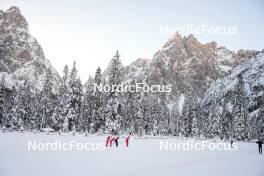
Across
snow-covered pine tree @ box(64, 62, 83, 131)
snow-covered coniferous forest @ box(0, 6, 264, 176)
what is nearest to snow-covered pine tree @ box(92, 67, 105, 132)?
snow-covered coniferous forest @ box(0, 6, 264, 176)

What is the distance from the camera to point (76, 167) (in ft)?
59.1

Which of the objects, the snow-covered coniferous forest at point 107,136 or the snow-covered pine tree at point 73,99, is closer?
the snow-covered coniferous forest at point 107,136

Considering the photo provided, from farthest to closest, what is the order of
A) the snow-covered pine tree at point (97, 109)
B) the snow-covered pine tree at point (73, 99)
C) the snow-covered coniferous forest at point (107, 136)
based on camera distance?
the snow-covered pine tree at point (97, 109), the snow-covered pine tree at point (73, 99), the snow-covered coniferous forest at point (107, 136)

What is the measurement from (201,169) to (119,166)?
19.2 feet

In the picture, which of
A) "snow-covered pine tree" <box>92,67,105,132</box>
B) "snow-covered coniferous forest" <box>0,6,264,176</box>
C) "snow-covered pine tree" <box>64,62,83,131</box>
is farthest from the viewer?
"snow-covered pine tree" <box>92,67,105,132</box>

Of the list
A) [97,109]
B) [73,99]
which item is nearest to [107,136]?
[73,99]

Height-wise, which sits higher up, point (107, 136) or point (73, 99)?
point (73, 99)

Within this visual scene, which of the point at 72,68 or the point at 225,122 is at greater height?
the point at 72,68

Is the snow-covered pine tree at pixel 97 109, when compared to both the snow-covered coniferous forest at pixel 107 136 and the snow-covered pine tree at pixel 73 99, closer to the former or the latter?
A: the snow-covered coniferous forest at pixel 107 136

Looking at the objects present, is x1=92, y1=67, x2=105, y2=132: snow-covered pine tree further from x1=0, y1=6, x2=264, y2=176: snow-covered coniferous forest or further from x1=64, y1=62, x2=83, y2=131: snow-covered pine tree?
x1=64, y1=62, x2=83, y2=131: snow-covered pine tree

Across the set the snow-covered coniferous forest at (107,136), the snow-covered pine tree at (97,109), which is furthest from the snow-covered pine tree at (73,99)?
the snow-covered pine tree at (97,109)

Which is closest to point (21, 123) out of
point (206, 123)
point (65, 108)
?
point (65, 108)

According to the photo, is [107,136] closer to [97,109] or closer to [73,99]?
[73,99]

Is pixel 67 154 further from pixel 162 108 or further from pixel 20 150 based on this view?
pixel 162 108
